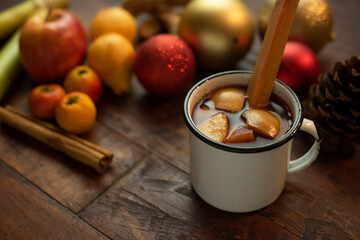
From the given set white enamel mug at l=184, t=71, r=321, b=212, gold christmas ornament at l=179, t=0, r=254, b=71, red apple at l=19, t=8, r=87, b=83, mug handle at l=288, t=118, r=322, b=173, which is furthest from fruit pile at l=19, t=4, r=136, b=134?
mug handle at l=288, t=118, r=322, b=173

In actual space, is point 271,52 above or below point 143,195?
above

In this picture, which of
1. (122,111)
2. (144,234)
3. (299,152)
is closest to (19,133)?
(122,111)

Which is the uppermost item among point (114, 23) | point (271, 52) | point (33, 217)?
point (271, 52)

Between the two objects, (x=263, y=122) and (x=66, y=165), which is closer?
(x=263, y=122)

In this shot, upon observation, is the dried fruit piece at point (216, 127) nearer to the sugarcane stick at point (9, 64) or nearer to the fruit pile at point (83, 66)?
the fruit pile at point (83, 66)

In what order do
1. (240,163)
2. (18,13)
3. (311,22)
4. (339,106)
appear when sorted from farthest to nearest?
1. (18,13)
2. (311,22)
3. (339,106)
4. (240,163)

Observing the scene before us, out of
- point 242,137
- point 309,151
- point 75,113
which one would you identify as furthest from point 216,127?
point 75,113

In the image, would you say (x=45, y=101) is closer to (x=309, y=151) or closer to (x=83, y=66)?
(x=83, y=66)

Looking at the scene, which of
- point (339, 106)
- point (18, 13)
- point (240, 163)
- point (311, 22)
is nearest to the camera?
point (240, 163)
